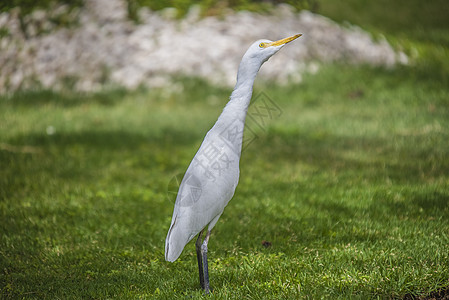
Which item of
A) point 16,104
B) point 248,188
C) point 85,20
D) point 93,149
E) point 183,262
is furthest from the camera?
point 85,20

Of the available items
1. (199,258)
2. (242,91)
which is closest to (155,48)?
(242,91)

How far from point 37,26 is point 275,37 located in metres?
6.02

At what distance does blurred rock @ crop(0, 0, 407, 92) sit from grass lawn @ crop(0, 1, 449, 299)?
542 mm

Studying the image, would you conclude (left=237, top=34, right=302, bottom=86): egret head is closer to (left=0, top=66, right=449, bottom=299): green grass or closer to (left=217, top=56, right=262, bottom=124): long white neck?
(left=217, top=56, right=262, bottom=124): long white neck

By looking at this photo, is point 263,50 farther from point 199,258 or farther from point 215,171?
point 199,258

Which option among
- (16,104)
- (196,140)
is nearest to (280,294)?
(196,140)

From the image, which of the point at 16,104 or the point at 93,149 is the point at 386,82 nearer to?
the point at 93,149

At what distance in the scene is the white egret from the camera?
3797 mm

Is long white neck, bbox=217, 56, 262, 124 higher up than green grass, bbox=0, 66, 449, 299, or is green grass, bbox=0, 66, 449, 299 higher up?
long white neck, bbox=217, 56, 262, 124

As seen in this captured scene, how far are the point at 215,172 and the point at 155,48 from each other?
8848 mm

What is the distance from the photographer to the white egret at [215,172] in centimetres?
380

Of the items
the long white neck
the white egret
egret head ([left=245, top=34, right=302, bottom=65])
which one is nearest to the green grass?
the white egret

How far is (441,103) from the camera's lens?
9883mm

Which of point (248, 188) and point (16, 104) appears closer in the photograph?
point (248, 188)
